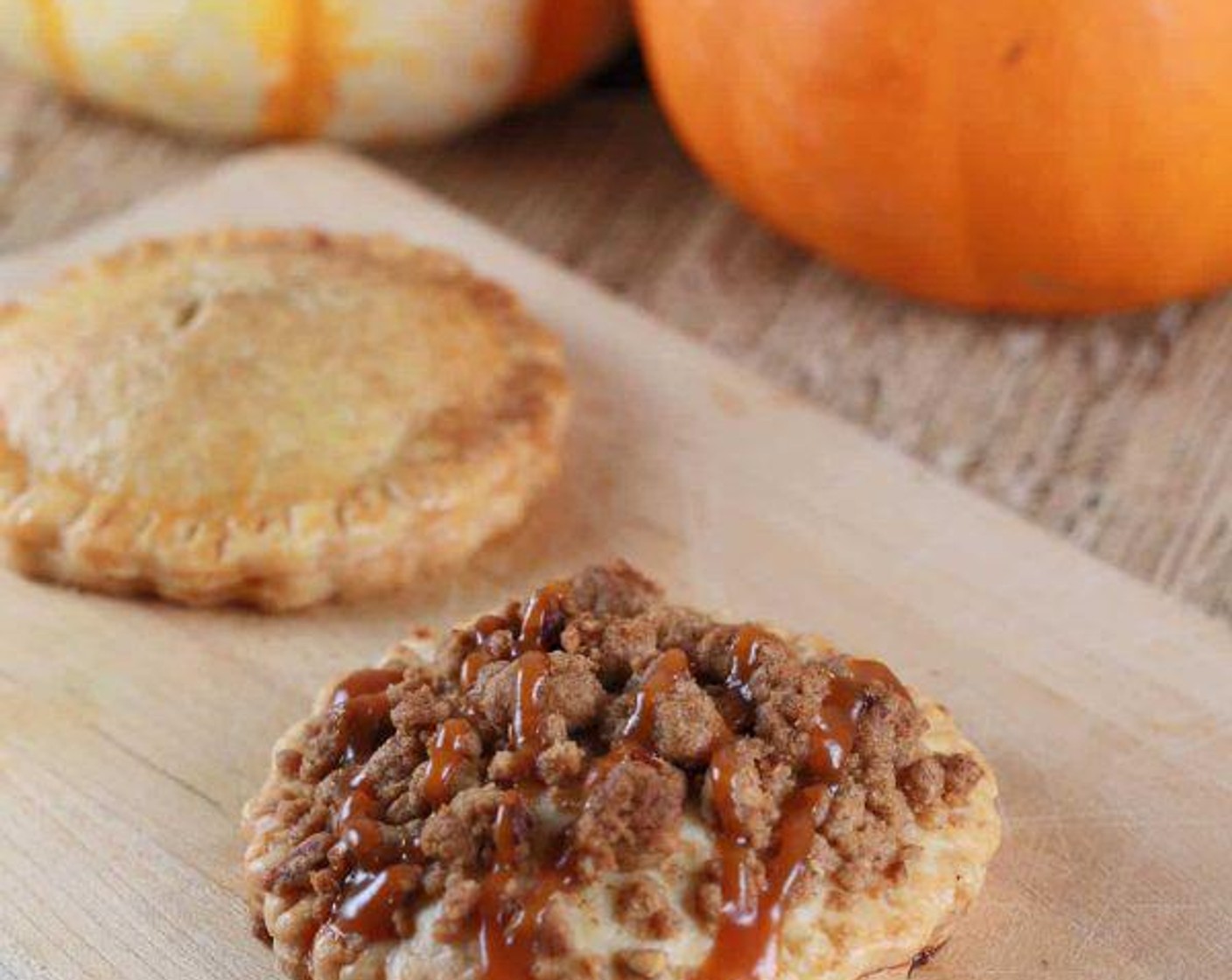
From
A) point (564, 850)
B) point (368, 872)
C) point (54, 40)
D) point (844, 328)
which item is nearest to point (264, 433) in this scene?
point (368, 872)

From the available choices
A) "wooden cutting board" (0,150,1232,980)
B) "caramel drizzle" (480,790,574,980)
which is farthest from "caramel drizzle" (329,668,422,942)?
"wooden cutting board" (0,150,1232,980)

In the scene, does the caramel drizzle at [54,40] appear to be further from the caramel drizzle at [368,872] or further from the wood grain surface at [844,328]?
the caramel drizzle at [368,872]

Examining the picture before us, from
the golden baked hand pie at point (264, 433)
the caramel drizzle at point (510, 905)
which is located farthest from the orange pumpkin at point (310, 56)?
the caramel drizzle at point (510, 905)

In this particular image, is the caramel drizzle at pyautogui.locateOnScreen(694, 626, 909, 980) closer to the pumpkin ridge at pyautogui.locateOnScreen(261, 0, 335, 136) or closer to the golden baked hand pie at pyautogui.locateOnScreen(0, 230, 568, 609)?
the golden baked hand pie at pyautogui.locateOnScreen(0, 230, 568, 609)

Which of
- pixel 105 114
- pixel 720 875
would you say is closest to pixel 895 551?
pixel 720 875

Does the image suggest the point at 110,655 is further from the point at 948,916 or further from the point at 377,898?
the point at 948,916
